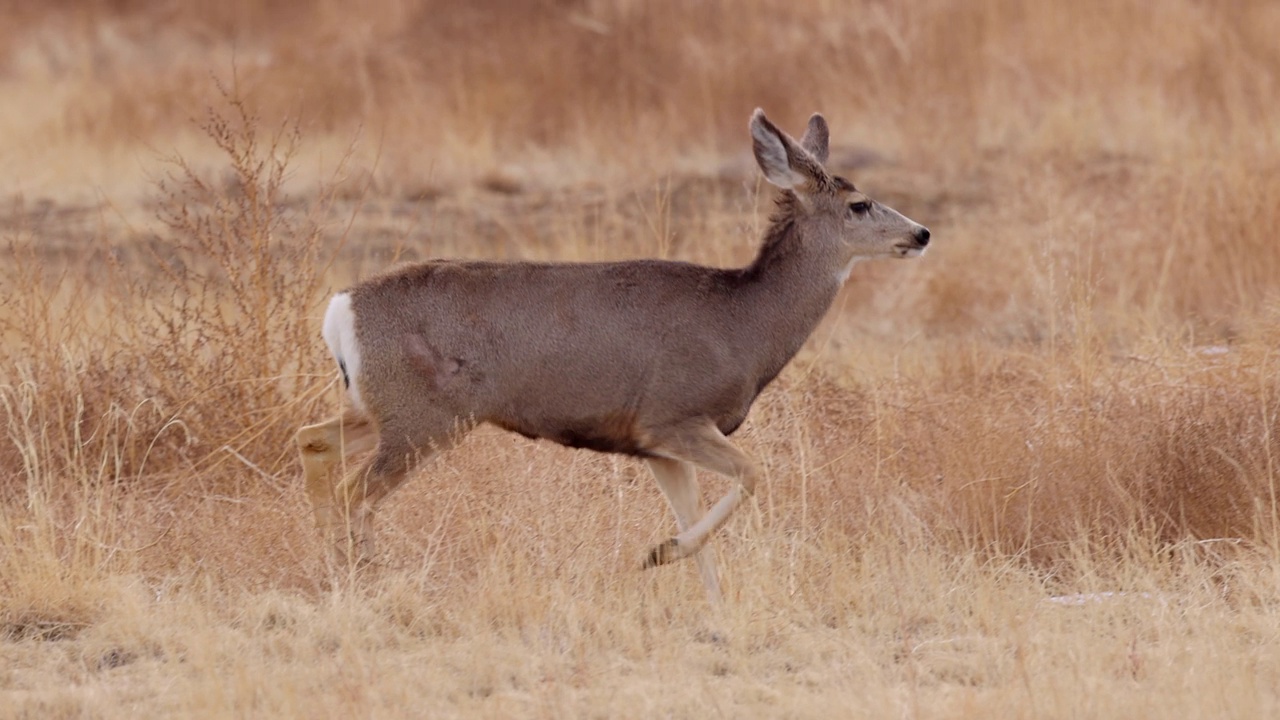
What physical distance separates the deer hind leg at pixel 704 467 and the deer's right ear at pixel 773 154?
107cm

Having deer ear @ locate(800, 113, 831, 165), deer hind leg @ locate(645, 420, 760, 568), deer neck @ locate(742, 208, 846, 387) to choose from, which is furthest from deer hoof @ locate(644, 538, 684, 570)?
deer ear @ locate(800, 113, 831, 165)

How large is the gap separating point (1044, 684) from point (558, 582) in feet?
5.58

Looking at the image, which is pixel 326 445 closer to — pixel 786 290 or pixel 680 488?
pixel 680 488

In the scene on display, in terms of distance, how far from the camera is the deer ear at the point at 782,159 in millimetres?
6848

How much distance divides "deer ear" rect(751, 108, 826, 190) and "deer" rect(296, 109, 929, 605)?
521mm

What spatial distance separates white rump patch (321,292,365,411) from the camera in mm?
6387

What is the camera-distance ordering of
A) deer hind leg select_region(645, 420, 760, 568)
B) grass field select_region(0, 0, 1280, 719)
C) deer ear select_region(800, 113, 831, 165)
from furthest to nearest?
deer ear select_region(800, 113, 831, 165), deer hind leg select_region(645, 420, 760, 568), grass field select_region(0, 0, 1280, 719)

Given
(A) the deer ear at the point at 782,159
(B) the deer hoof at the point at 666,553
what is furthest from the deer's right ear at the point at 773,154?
(B) the deer hoof at the point at 666,553

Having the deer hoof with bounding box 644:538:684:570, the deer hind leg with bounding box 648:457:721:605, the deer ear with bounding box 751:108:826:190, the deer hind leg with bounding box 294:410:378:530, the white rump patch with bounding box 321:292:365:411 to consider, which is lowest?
the deer hoof with bounding box 644:538:684:570

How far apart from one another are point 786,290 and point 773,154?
0.51 metres

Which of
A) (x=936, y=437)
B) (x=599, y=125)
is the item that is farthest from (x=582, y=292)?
(x=599, y=125)

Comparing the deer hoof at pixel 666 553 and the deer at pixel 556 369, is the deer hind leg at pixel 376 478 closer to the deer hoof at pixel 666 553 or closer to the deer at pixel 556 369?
the deer at pixel 556 369

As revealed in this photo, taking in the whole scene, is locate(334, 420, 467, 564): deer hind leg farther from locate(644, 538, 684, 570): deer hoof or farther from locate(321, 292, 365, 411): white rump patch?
locate(644, 538, 684, 570): deer hoof

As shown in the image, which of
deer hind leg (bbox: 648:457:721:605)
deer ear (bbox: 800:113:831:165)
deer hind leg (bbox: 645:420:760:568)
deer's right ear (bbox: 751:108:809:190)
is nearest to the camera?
deer hind leg (bbox: 645:420:760:568)
